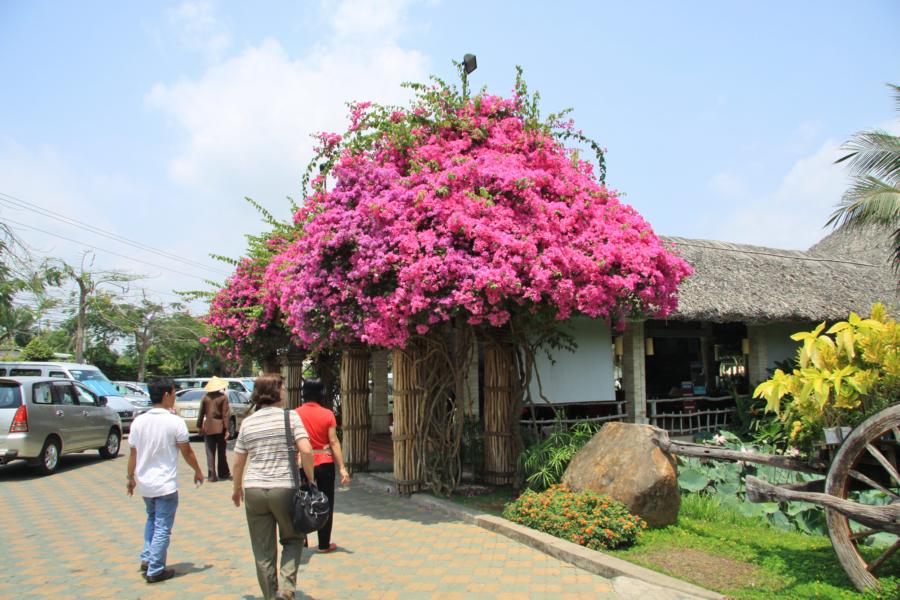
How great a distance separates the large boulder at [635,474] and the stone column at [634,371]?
4.55 metres

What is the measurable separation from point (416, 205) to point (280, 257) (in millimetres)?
4081

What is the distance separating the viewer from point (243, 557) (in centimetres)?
635

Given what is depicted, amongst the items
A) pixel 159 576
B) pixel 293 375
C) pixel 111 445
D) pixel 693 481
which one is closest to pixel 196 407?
pixel 111 445

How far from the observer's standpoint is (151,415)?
5688 mm

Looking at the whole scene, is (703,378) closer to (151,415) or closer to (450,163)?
(450,163)

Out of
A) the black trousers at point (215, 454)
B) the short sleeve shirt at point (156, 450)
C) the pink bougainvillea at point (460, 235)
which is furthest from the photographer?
the black trousers at point (215, 454)

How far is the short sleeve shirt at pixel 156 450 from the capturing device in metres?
5.53

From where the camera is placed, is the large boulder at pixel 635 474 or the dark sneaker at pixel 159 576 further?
the large boulder at pixel 635 474

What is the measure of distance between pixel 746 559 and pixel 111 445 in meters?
12.9

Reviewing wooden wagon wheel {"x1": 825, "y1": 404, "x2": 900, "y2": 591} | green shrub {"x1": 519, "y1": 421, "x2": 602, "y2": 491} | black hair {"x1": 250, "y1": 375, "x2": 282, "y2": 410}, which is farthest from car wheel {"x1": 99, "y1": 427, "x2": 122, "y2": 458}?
wooden wagon wheel {"x1": 825, "y1": 404, "x2": 900, "y2": 591}

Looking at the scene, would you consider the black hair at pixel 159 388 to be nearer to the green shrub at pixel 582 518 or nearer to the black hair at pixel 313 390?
the black hair at pixel 313 390

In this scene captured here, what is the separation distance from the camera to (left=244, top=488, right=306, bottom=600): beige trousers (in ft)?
15.1

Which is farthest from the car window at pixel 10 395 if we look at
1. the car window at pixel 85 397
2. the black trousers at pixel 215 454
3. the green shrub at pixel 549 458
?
the green shrub at pixel 549 458

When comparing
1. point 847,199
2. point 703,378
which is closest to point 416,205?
point 847,199
